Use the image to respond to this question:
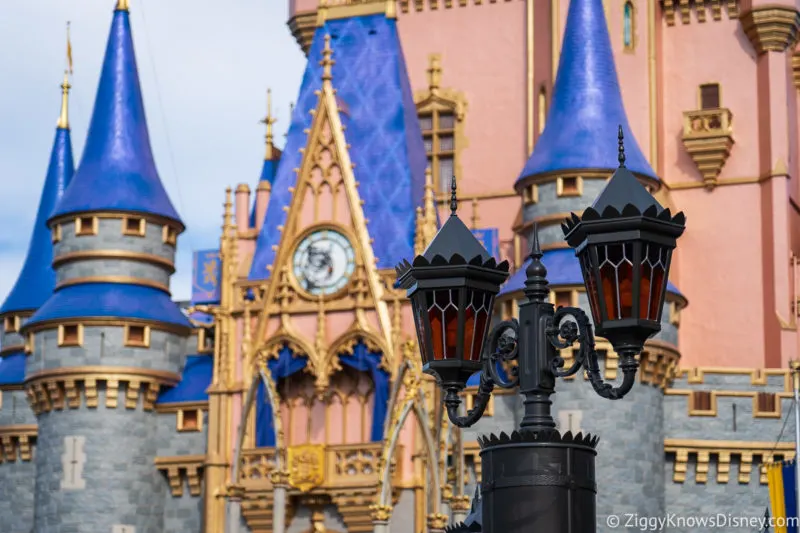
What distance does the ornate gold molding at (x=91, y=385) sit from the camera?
28641 mm

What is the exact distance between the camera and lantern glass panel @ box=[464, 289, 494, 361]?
952cm

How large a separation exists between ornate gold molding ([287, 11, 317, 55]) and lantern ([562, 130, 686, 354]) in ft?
78.3

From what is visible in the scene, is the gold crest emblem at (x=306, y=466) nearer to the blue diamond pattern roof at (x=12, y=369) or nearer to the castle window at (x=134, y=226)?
the castle window at (x=134, y=226)

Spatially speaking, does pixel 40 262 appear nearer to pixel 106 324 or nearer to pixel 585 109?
pixel 106 324

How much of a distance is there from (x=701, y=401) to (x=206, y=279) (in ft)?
28.9

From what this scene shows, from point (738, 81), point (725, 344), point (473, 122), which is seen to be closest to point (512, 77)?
point (473, 122)

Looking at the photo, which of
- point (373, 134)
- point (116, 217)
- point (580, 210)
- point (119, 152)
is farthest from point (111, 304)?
point (580, 210)

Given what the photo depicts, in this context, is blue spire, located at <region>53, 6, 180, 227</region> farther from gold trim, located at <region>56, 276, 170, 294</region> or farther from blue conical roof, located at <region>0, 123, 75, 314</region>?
blue conical roof, located at <region>0, 123, 75, 314</region>

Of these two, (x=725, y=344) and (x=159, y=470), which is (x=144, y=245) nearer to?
(x=159, y=470)

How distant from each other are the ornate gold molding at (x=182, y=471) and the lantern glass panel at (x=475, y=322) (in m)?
19.5

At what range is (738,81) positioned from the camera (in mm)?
30016

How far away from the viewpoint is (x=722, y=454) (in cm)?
2677

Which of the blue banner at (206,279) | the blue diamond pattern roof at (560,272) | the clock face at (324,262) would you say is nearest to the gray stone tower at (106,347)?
the blue banner at (206,279)

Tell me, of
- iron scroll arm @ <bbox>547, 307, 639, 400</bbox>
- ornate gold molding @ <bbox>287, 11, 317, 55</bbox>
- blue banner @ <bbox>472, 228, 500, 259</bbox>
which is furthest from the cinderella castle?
iron scroll arm @ <bbox>547, 307, 639, 400</bbox>
